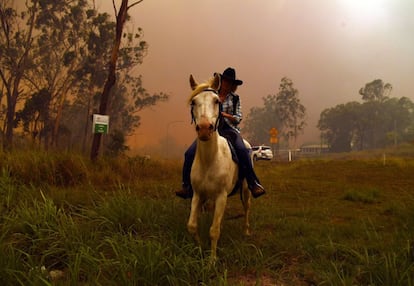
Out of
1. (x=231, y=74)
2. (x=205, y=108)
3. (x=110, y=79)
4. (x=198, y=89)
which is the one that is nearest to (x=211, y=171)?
(x=205, y=108)

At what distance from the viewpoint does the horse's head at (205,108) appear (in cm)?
314

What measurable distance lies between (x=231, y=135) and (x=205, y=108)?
1545 millimetres

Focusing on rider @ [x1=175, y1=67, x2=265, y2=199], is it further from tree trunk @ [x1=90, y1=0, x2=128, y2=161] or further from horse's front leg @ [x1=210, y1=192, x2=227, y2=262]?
tree trunk @ [x1=90, y1=0, x2=128, y2=161]

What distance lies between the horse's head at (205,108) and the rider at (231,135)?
74 cm

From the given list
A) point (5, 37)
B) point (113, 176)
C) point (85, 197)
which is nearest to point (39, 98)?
point (5, 37)

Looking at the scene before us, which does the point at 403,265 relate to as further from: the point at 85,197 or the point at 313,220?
the point at 85,197

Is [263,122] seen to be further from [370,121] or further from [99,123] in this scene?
[99,123]

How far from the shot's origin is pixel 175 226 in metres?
4.11

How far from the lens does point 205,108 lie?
128 inches

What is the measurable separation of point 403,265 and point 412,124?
74865mm

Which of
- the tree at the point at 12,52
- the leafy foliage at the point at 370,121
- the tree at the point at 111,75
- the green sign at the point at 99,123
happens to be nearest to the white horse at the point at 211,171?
the green sign at the point at 99,123

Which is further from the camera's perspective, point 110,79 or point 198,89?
point 110,79

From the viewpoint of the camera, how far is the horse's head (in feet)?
10.3

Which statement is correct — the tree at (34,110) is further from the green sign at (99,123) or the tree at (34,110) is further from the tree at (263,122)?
the tree at (263,122)
